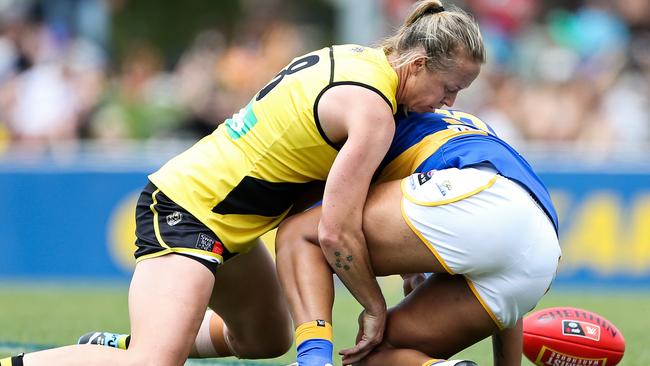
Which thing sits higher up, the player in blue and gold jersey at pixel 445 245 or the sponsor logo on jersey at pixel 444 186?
the sponsor logo on jersey at pixel 444 186

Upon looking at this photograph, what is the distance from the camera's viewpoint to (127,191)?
37.5 feet

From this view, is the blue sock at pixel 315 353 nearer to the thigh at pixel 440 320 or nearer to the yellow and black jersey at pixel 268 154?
the thigh at pixel 440 320

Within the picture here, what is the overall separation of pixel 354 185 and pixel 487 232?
548mm

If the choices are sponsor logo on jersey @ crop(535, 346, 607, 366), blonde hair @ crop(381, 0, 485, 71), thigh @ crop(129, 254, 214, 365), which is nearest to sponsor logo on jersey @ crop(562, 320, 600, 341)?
sponsor logo on jersey @ crop(535, 346, 607, 366)

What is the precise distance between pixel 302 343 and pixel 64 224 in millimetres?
7303

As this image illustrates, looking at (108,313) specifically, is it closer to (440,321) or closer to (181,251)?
(181,251)

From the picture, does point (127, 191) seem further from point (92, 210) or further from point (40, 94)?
point (40, 94)

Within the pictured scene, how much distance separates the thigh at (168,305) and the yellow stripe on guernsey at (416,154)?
2.99 ft

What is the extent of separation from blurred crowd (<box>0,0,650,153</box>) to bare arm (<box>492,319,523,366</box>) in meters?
7.23

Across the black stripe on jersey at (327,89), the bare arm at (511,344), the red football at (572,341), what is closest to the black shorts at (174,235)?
the black stripe on jersey at (327,89)

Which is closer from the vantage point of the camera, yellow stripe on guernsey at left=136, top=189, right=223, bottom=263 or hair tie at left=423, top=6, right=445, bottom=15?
yellow stripe on guernsey at left=136, top=189, right=223, bottom=263

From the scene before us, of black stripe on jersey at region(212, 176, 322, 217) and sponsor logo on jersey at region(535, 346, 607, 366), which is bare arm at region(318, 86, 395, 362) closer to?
black stripe on jersey at region(212, 176, 322, 217)

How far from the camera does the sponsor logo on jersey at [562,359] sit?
510 centimetres

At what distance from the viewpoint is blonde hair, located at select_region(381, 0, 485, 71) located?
182 inches
